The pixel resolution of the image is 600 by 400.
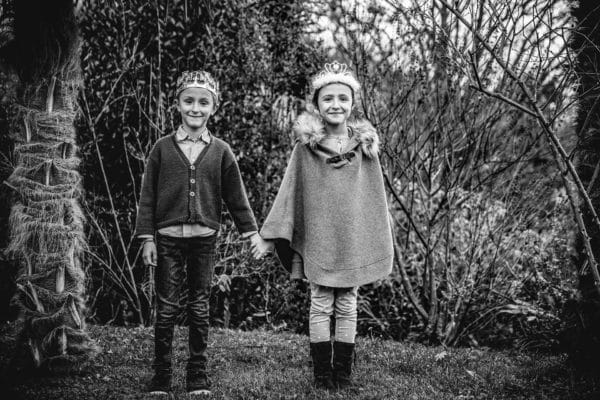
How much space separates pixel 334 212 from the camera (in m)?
3.54

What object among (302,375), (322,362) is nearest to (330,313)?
(322,362)

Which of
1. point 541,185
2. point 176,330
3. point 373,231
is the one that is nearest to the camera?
point 373,231

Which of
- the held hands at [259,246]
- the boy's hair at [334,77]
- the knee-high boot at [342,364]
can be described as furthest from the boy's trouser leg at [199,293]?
the boy's hair at [334,77]

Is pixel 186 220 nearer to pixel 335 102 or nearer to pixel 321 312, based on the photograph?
pixel 321 312

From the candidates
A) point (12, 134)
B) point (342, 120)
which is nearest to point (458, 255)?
point (342, 120)

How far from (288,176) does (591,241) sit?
2079 millimetres

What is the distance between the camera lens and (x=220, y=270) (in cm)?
610

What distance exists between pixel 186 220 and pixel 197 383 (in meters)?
0.99

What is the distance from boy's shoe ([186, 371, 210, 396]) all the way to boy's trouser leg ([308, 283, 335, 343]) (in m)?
0.71

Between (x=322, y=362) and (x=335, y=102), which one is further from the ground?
(x=335, y=102)

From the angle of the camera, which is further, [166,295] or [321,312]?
[321,312]

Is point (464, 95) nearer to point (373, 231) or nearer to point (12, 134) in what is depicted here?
point (373, 231)

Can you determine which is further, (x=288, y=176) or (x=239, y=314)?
(x=239, y=314)

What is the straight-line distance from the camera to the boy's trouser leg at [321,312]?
3490 mm
